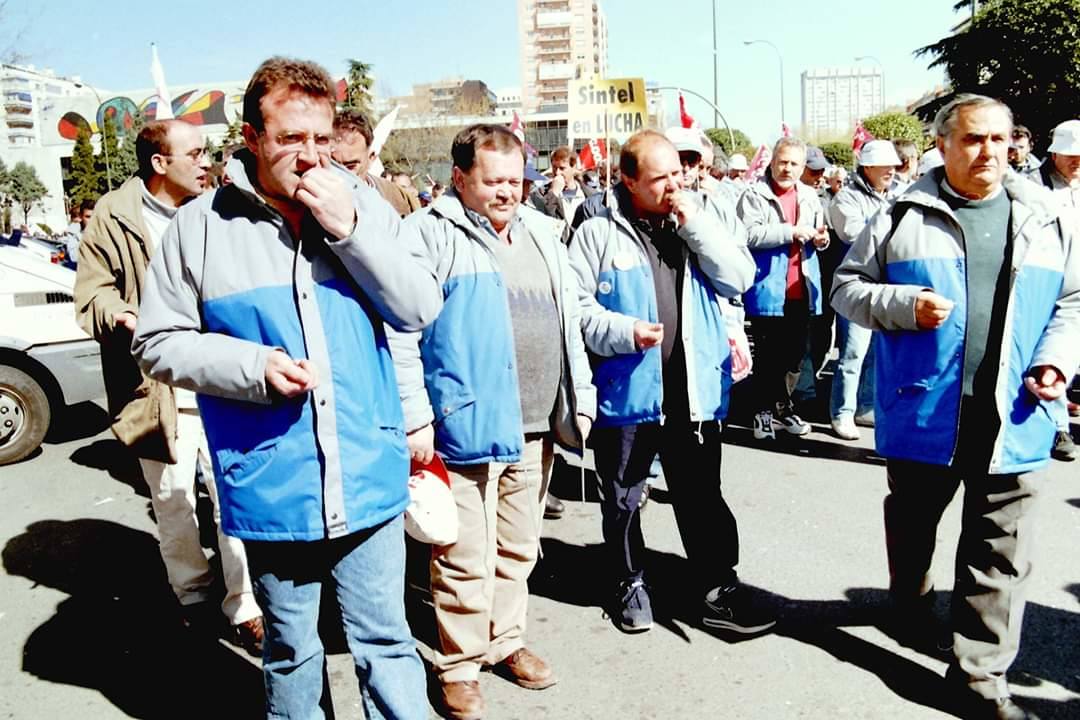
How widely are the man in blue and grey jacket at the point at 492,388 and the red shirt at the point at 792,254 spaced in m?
3.70

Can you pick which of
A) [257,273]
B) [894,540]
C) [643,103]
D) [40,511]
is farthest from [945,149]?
[40,511]

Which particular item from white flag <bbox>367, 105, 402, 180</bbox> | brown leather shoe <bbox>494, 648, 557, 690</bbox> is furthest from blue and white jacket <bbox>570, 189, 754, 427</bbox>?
white flag <bbox>367, 105, 402, 180</bbox>

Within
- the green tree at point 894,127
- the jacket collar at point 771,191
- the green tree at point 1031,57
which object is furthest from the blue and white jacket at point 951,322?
the green tree at point 894,127

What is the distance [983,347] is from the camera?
10.8 ft

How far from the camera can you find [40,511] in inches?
233

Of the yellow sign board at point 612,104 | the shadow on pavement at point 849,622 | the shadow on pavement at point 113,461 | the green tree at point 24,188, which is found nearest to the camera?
the shadow on pavement at point 849,622

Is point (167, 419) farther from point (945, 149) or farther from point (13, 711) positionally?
point (945, 149)

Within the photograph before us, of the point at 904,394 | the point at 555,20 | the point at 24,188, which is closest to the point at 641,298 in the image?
the point at 904,394

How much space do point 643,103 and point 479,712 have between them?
6.05 m

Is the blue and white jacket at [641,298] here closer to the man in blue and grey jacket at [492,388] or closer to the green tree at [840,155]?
the man in blue and grey jacket at [492,388]

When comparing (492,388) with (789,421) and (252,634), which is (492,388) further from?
(789,421)

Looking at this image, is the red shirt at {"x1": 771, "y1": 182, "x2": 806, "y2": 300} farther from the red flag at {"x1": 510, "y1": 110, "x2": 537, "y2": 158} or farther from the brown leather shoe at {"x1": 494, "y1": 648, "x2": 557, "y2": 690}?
the brown leather shoe at {"x1": 494, "y1": 648, "x2": 557, "y2": 690}

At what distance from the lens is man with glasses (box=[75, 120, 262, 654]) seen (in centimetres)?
382

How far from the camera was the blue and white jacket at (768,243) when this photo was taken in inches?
262
